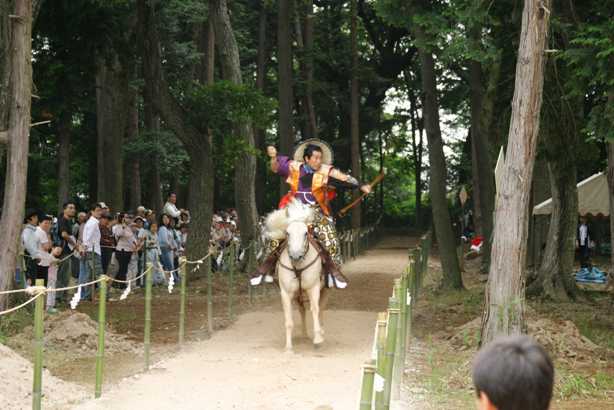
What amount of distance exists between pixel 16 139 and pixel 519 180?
7521 millimetres

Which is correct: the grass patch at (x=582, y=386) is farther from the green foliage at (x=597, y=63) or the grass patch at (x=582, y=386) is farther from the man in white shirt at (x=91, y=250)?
the man in white shirt at (x=91, y=250)

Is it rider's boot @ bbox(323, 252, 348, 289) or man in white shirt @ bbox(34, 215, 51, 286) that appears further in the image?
man in white shirt @ bbox(34, 215, 51, 286)

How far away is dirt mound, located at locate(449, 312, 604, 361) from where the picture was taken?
12.7 meters

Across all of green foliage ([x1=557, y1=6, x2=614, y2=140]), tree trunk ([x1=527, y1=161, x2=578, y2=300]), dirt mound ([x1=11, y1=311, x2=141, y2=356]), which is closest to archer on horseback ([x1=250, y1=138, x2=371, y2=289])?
dirt mound ([x1=11, y1=311, x2=141, y2=356])

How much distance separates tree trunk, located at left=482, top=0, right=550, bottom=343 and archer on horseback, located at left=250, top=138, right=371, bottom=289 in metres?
2.45

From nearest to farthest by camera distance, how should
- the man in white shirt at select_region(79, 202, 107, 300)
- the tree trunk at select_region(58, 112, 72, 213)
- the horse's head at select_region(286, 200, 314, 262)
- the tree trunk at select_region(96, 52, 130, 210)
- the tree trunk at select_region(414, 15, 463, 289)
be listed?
the horse's head at select_region(286, 200, 314, 262) < the man in white shirt at select_region(79, 202, 107, 300) < the tree trunk at select_region(414, 15, 463, 289) < the tree trunk at select_region(58, 112, 72, 213) < the tree trunk at select_region(96, 52, 130, 210)

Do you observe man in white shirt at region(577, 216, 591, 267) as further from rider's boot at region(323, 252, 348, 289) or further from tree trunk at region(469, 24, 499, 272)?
rider's boot at region(323, 252, 348, 289)

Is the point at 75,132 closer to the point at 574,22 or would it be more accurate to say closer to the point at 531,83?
the point at 574,22

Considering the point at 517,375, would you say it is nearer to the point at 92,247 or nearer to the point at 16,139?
the point at 16,139

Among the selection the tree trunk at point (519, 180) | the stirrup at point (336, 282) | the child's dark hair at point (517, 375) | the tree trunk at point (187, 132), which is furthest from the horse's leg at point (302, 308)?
the child's dark hair at point (517, 375)

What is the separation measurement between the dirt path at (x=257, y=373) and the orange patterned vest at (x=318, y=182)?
6.78 feet

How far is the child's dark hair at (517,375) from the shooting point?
304 cm

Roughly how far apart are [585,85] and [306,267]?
518 centimetres

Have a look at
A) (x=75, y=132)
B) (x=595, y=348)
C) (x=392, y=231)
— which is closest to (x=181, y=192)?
(x=75, y=132)
